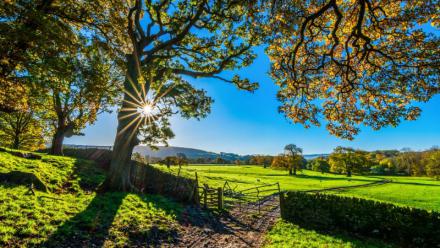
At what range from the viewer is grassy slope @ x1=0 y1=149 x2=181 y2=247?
6.95 m

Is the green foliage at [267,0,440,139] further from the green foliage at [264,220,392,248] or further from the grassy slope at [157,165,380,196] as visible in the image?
the grassy slope at [157,165,380,196]

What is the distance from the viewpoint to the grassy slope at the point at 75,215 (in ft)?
22.8

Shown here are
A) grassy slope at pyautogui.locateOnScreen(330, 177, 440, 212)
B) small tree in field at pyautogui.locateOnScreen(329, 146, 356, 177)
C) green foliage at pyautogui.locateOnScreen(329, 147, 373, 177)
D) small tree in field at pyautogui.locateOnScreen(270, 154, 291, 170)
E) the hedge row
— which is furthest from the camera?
small tree in field at pyautogui.locateOnScreen(329, 146, 356, 177)

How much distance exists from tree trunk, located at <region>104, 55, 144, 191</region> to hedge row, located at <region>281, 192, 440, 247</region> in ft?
37.5

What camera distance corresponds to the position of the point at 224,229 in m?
12.0

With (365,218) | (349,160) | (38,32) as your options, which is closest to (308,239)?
(365,218)

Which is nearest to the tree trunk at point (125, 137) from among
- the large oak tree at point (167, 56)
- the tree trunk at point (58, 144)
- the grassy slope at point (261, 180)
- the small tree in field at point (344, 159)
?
the large oak tree at point (167, 56)

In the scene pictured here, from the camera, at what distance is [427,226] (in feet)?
35.2

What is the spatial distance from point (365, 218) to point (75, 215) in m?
15.1

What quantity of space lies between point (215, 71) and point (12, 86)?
1146 cm

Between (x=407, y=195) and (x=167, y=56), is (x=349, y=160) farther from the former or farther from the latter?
(x=167, y=56)

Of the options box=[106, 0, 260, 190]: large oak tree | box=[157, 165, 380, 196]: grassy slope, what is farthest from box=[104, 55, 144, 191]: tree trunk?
box=[157, 165, 380, 196]: grassy slope

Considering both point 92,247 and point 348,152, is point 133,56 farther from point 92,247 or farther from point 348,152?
point 348,152

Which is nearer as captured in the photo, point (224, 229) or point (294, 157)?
point (224, 229)
